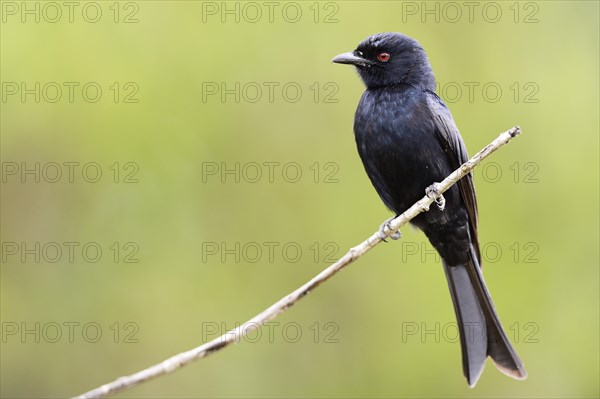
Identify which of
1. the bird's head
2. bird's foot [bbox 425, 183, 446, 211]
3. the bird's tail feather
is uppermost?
the bird's head

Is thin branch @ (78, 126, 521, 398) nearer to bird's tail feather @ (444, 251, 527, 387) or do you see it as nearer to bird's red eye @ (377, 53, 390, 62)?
bird's tail feather @ (444, 251, 527, 387)

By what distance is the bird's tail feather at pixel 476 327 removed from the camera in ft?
14.5

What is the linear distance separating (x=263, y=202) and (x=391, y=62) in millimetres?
1976

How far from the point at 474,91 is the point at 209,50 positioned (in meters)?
2.03

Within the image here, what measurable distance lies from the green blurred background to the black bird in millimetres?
1114

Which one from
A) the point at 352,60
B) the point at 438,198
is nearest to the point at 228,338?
the point at 438,198

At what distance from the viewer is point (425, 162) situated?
4.57m

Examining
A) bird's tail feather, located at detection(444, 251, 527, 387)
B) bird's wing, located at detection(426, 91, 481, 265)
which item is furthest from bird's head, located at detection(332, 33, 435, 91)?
bird's tail feather, located at detection(444, 251, 527, 387)

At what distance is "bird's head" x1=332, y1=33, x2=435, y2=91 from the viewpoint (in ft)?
15.9

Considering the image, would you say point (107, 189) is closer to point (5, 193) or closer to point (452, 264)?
point (5, 193)

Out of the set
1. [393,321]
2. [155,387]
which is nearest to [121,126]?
[155,387]

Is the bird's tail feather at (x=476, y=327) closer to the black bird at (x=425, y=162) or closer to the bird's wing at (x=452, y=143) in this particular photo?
the black bird at (x=425, y=162)

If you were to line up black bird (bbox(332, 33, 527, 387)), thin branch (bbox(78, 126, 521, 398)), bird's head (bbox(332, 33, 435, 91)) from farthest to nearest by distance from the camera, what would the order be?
bird's head (bbox(332, 33, 435, 91))
black bird (bbox(332, 33, 527, 387))
thin branch (bbox(78, 126, 521, 398))

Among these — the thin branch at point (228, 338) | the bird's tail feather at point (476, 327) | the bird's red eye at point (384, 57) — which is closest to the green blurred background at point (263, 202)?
the bird's tail feather at point (476, 327)
